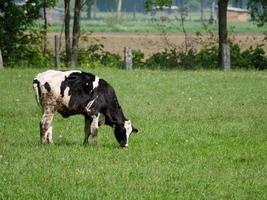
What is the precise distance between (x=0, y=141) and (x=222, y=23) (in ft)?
71.4

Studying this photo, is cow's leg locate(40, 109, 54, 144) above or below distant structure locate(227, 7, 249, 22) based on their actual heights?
below

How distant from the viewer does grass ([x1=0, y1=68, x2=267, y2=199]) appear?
10.1 m

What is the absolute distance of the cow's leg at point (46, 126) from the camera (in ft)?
43.4

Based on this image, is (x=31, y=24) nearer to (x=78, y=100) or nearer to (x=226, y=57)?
(x=226, y=57)

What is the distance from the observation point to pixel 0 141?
1398cm

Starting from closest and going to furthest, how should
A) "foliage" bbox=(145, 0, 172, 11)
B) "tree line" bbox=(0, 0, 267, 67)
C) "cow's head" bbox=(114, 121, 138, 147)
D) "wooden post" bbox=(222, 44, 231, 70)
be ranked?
"cow's head" bbox=(114, 121, 138, 147) < "wooden post" bbox=(222, 44, 231, 70) < "foliage" bbox=(145, 0, 172, 11) < "tree line" bbox=(0, 0, 267, 67)

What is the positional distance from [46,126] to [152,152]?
2027mm

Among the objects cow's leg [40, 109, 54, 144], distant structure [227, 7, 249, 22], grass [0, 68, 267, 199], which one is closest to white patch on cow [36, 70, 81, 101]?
cow's leg [40, 109, 54, 144]

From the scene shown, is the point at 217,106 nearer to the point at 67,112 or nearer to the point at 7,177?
the point at 67,112

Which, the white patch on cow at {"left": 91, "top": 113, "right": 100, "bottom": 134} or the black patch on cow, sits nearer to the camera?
the black patch on cow

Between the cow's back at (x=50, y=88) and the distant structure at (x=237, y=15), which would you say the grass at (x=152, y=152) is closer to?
the cow's back at (x=50, y=88)

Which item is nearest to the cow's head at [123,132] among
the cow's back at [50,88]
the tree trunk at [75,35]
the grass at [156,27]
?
the cow's back at [50,88]

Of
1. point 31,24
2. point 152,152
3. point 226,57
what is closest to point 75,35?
point 31,24

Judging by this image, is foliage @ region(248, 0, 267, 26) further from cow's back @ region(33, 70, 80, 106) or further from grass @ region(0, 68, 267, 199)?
cow's back @ region(33, 70, 80, 106)
